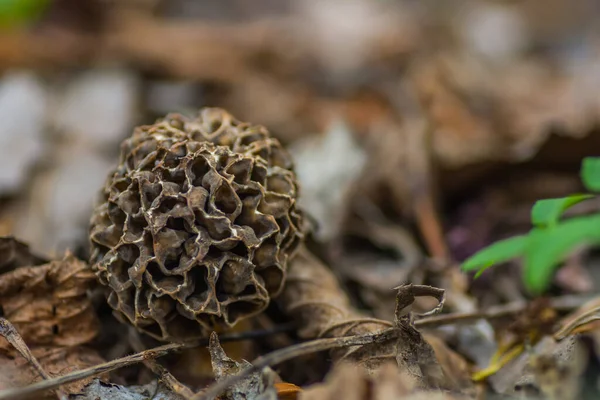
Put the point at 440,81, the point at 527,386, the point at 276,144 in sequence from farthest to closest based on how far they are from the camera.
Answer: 1. the point at 440,81
2. the point at 276,144
3. the point at 527,386

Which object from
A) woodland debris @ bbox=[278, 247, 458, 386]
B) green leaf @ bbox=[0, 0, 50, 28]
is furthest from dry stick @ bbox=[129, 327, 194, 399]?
green leaf @ bbox=[0, 0, 50, 28]

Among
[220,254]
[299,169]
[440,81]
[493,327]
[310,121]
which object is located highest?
[440,81]

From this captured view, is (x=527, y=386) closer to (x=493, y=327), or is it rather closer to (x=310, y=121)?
(x=493, y=327)

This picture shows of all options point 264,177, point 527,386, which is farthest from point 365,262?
point 527,386

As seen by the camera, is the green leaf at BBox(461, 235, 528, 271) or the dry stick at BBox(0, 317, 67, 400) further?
the dry stick at BBox(0, 317, 67, 400)

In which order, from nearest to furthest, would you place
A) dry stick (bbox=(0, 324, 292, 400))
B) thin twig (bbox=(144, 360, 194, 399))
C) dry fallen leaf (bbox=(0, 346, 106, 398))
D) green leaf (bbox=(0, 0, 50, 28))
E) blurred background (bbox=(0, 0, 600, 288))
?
dry stick (bbox=(0, 324, 292, 400)) → thin twig (bbox=(144, 360, 194, 399)) → dry fallen leaf (bbox=(0, 346, 106, 398)) → blurred background (bbox=(0, 0, 600, 288)) → green leaf (bbox=(0, 0, 50, 28))

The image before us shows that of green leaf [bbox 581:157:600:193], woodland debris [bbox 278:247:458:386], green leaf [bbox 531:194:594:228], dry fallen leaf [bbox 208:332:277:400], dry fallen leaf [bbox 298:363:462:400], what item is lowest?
dry fallen leaf [bbox 208:332:277:400]

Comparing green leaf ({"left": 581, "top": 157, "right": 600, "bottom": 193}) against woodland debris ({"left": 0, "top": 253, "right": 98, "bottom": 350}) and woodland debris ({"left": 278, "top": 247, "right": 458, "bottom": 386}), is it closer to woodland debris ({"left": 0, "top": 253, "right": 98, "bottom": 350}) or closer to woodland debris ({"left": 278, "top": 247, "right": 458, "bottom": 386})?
woodland debris ({"left": 278, "top": 247, "right": 458, "bottom": 386})
